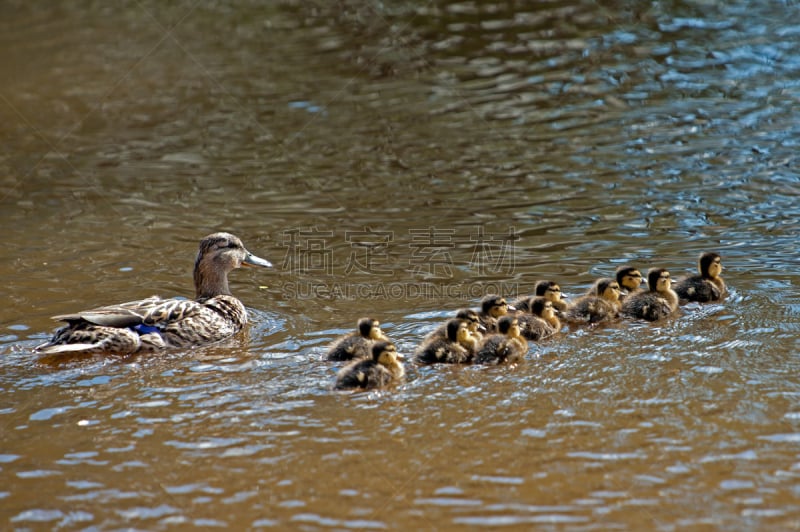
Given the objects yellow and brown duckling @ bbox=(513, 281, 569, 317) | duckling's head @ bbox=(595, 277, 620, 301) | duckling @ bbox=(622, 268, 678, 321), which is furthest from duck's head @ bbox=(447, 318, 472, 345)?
duckling @ bbox=(622, 268, 678, 321)

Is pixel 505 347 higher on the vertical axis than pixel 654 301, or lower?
lower

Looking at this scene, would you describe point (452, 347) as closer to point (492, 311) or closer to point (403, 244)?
point (492, 311)

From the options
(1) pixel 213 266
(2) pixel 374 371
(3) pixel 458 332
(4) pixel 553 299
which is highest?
(1) pixel 213 266

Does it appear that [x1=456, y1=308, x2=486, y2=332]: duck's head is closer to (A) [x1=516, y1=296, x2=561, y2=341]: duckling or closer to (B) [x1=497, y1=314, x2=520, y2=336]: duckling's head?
(B) [x1=497, y1=314, x2=520, y2=336]: duckling's head

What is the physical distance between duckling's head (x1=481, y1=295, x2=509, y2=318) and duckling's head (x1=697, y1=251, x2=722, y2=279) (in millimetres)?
1364

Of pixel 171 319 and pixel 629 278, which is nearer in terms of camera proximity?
pixel 171 319

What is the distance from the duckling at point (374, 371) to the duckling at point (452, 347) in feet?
0.91

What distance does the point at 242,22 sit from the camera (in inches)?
559

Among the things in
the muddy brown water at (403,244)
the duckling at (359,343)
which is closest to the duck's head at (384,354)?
the muddy brown water at (403,244)

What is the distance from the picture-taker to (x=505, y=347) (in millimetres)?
5387

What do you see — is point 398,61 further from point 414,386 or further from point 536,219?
point 414,386

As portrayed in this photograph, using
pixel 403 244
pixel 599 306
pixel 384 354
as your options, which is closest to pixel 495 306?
pixel 599 306

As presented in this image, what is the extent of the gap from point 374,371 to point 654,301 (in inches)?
78.9

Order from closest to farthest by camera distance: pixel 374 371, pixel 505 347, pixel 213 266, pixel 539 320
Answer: pixel 374 371, pixel 505 347, pixel 539 320, pixel 213 266
